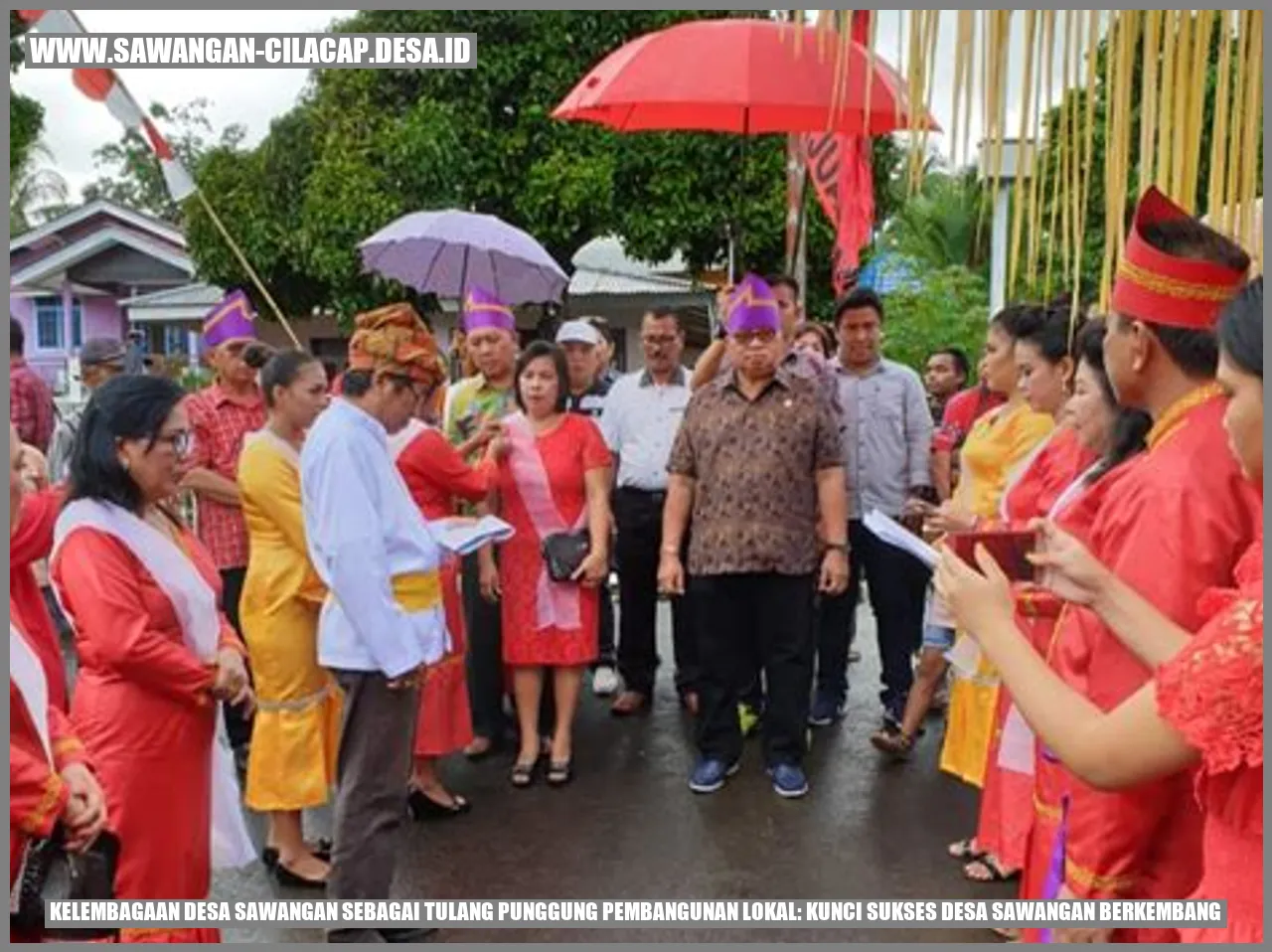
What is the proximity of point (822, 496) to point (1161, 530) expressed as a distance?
2591 millimetres

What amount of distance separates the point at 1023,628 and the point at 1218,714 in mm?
1494

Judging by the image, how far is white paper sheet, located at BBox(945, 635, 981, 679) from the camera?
399cm

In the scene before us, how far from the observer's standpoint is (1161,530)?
1.83 m

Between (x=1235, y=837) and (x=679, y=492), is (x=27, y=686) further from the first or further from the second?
(x=679, y=492)

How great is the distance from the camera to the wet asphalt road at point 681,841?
3.70 meters

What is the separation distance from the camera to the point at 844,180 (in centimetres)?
659

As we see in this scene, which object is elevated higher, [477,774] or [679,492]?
[679,492]

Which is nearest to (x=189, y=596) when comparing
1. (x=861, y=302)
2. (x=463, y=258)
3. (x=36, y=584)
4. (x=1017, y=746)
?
(x=36, y=584)

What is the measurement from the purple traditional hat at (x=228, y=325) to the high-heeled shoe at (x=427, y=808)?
1.95m

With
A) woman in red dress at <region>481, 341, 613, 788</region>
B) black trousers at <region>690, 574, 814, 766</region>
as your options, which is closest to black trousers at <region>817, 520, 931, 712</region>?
black trousers at <region>690, 574, 814, 766</region>

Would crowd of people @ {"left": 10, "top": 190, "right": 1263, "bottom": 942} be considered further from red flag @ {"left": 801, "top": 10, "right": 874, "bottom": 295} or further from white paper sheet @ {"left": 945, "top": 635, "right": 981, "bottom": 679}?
red flag @ {"left": 801, "top": 10, "right": 874, "bottom": 295}

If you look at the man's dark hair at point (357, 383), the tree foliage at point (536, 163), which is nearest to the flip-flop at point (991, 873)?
the man's dark hair at point (357, 383)

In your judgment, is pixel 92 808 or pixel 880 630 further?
pixel 880 630
